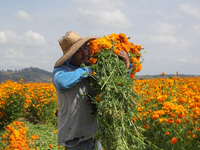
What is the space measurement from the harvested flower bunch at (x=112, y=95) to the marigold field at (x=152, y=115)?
0.59 ft

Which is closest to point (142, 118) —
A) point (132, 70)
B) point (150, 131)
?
point (150, 131)

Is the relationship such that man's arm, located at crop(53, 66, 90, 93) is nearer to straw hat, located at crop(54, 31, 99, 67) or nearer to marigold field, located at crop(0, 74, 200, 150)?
straw hat, located at crop(54, 31, 99, 67)

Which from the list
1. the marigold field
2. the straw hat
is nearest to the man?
the straw hat

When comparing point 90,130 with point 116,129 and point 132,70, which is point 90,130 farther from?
point 132,70

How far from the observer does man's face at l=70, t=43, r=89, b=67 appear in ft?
7.15

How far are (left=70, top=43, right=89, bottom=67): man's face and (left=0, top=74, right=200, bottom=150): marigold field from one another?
0.62 m

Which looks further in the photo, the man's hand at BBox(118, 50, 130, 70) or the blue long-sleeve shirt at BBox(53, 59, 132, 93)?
the man's hand at BBox(118, 50, 130, 70)

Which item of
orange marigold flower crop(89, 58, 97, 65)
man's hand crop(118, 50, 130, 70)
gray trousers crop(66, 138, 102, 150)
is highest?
man's hand crop(118, 50, 130, 70)

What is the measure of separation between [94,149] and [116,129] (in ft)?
1.27

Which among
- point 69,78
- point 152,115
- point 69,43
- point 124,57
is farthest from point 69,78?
point 152,115

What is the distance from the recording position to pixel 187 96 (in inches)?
156

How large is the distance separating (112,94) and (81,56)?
447 mm

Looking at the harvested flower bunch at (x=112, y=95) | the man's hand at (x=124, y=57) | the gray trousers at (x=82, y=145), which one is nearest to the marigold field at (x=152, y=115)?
the harvested flower bunch at (x=112, y=95)

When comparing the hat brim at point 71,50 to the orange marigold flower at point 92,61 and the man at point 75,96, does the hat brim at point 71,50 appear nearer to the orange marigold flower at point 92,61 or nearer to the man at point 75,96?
the man at point 75,96
